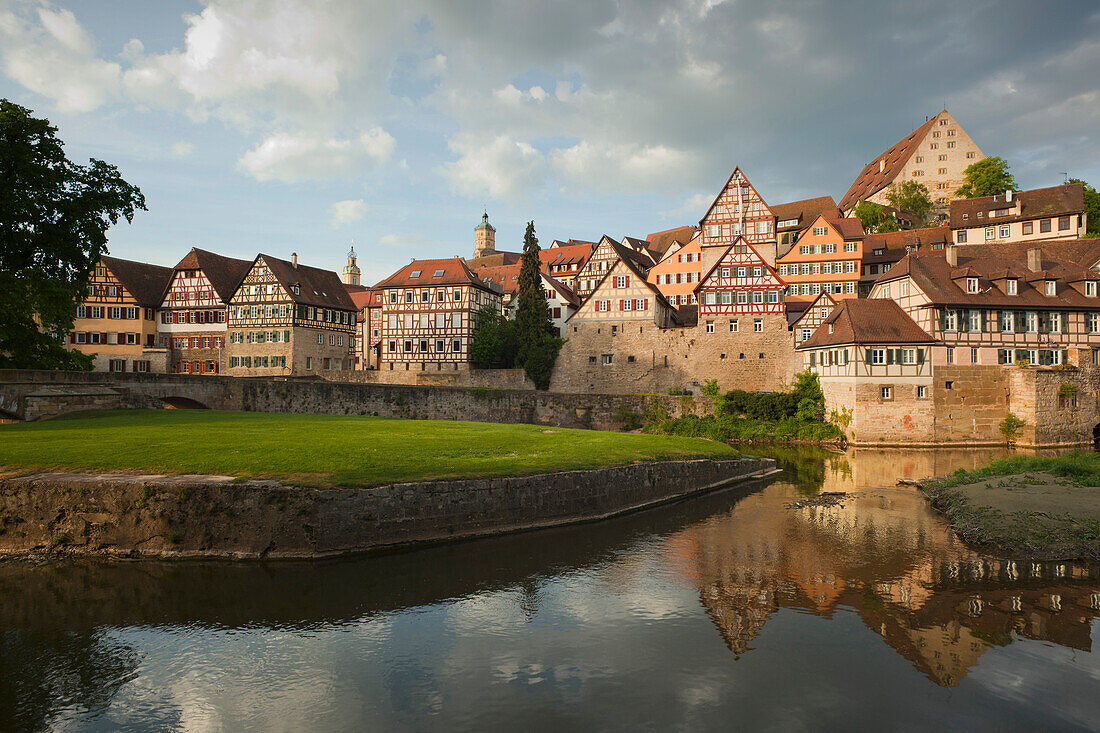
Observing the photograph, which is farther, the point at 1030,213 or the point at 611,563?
the point at 1030,213

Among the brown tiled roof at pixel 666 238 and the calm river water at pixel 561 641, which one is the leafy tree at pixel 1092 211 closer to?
the brown tiled roof at pixel 666 238

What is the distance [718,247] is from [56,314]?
44630 mm

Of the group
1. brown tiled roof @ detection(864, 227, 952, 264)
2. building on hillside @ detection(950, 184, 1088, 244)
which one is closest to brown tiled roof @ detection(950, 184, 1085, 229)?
building on hillside @ detection(950, 184, 1088, 244)

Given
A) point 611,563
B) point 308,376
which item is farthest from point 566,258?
point 611,563

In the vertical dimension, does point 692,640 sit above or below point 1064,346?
below

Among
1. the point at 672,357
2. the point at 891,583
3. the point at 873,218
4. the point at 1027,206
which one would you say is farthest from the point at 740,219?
the point at 891,583

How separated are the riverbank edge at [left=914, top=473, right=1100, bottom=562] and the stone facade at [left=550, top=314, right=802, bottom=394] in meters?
27.5

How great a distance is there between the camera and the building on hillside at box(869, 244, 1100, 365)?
36.4m

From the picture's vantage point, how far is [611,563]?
557 inches

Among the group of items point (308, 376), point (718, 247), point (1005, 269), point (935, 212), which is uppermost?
point (935, 212)

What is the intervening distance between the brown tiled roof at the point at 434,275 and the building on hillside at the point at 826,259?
28.0 metres

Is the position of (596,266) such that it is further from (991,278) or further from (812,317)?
(991,278)

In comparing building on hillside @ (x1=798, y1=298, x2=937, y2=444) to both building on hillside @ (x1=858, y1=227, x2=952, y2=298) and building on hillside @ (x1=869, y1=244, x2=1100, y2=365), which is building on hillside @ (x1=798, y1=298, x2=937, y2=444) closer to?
building on hillside @ (x1=869, y1=244, x2=1100, y2=365)

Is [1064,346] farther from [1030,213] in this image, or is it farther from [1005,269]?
[1030,213]
